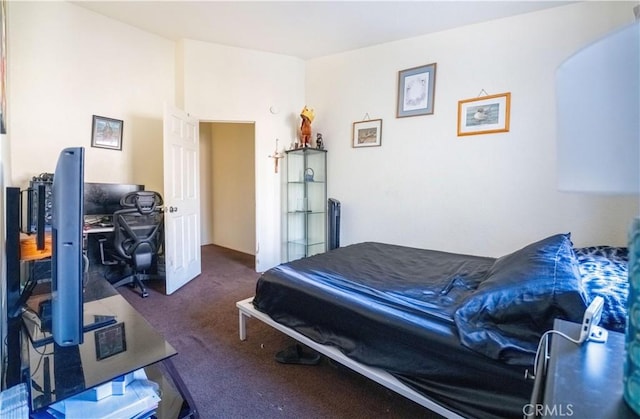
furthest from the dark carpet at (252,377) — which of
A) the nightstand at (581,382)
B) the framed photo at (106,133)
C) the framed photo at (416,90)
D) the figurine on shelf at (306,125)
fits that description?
the framed photo at (416,90)

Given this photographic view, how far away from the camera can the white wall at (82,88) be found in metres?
2.70

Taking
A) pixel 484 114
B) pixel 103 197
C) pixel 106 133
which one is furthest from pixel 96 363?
pixel 484 114

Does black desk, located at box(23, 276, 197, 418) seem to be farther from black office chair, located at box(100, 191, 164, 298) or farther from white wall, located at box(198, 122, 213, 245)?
white wall, located at box(198, 122, 213, 245)

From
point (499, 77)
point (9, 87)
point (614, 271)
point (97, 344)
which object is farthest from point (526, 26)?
point (9, 87)

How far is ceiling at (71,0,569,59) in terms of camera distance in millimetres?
2701

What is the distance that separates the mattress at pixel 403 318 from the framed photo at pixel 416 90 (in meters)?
1.63

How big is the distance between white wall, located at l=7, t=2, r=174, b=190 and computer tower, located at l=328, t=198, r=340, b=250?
6.98 ft

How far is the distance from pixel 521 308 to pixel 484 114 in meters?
2.19

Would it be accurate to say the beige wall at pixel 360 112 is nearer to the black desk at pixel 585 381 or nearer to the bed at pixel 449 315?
the bed at pixel 449 315

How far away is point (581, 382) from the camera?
0.61 m

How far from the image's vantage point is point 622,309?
1.12 meters

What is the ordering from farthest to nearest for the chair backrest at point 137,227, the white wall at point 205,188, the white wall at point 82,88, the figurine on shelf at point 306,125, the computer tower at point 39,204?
the white wall at point 205,188 → the figurine on shelf at point 306,125 → the chair backrest at point 137,227 → the white wall at point 82,88 → the computer tower at point 39,204

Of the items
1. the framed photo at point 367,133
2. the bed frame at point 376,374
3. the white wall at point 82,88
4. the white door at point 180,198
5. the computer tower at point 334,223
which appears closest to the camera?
the bed frame at point 376,374

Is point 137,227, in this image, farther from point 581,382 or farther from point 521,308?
point 581,382
